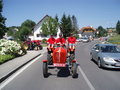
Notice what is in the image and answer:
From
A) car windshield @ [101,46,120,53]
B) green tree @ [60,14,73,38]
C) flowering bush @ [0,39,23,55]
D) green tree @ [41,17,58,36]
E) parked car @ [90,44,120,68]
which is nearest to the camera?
parked car @ [90,44,120,68]

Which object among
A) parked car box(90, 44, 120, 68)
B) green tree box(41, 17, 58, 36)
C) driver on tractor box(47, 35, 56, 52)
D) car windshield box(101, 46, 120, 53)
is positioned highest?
green tree box(41, 17, 58, 36)

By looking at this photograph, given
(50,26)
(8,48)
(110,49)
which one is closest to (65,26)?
(50,26)

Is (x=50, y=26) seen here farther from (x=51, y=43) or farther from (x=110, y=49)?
(x=51, y=43)

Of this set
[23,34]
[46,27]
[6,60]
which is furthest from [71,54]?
[23,34]

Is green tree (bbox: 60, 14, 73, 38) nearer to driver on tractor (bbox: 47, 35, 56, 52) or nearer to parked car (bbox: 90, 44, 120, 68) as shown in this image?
parked car (bbox: 90, 44, 120, 68)

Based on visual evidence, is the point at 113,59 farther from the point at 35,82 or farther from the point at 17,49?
the point at 17,49

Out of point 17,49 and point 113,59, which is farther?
point 17,49

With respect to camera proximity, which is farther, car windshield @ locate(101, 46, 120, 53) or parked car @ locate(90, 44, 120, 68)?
car windshield @ locate(101, 46, 120, 53)

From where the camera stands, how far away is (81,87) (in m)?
7.10

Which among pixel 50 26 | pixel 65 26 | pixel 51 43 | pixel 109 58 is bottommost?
pixel 109 58

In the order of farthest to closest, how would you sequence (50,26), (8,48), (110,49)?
1. (50,26)
2. (8,48)
3. (110,49)

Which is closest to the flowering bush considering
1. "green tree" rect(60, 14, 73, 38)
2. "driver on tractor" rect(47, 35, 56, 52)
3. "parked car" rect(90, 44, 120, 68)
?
"driver on tractor" rect(47, 35, 56, 52)

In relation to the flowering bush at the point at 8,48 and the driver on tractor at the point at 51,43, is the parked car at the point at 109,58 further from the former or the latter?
the flowering bush at the point at 8,48

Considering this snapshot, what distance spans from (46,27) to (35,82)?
41.0 metres
